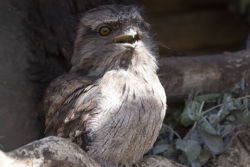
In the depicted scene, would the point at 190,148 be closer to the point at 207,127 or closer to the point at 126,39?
the point at 207,127

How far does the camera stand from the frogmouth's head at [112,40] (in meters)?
2.80

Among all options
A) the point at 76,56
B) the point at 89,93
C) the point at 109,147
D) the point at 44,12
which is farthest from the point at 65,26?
the point at 109,147

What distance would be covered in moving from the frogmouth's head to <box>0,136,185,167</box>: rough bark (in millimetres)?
643

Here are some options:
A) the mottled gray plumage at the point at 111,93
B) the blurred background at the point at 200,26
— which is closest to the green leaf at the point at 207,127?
the mottled gray plumage at the point at 111,93

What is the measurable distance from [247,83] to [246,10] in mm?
1853

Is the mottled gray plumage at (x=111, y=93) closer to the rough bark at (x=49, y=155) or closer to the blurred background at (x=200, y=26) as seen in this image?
the rough bark at (x=49, y=155)

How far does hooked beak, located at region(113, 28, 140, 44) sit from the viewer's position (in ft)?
9.09

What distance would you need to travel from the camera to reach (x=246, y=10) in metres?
5.26

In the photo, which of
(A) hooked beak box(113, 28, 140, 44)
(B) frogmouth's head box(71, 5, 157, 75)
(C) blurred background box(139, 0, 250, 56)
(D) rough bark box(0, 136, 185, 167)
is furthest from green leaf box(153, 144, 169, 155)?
(C) blurred background box(139, 0, 250, 56)

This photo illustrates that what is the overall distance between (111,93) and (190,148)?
2.49 feet

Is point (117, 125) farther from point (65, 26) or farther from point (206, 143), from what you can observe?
point (65, 26)

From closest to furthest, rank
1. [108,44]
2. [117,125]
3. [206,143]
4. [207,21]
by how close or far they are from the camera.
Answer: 1. [117,125]
2. [108,44]
3. [206,143]
4. [207,21]

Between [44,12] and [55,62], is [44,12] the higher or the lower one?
the higher one

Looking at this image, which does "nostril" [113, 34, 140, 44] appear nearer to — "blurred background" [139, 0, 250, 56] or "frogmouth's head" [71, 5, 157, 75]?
"frogmouth's head" [71, 5, 157, 75]
